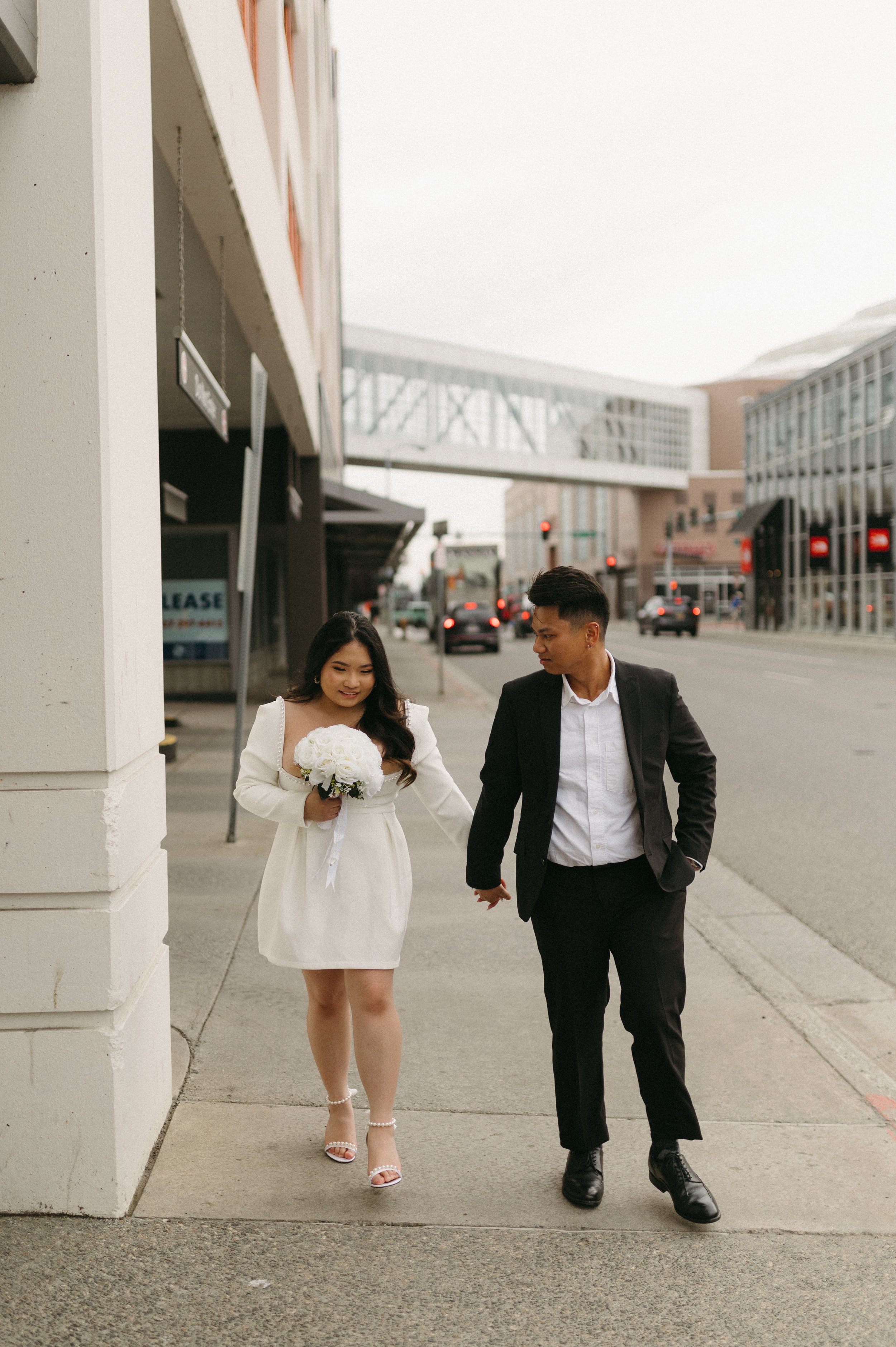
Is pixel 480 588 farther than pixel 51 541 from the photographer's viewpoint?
Yes

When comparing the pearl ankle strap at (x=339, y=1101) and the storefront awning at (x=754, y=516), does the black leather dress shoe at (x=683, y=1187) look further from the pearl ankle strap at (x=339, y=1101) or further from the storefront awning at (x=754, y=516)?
the storefront awning at (x=754, y=516)

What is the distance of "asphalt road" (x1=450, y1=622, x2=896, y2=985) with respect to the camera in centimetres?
660

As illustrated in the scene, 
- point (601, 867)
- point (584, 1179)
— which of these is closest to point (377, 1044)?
point (584, 1179)

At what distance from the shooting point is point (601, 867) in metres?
3.26

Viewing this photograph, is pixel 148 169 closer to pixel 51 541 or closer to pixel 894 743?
pixel 51 541

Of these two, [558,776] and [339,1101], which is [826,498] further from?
[339,1101]

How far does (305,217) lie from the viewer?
15.7 m

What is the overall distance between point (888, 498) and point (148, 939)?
1595 inches

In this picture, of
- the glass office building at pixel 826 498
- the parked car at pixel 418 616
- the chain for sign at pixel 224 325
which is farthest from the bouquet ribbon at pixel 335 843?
the parked car at pixel 418 616

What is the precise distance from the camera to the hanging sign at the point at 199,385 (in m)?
6.07

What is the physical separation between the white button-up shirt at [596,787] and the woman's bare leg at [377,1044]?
0.61 metres

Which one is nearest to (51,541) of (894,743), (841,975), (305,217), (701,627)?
(841,975)

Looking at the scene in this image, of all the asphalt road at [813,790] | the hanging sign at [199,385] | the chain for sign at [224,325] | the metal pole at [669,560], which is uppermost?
the metal pole at [669,560]

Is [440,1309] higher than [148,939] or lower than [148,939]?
lower
